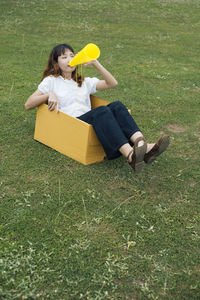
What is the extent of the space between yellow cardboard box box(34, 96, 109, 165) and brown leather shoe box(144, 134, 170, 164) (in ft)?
1.66

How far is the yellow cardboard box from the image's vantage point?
3570 millimetres

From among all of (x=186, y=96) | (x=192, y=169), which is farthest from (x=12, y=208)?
(x=186, y=96)

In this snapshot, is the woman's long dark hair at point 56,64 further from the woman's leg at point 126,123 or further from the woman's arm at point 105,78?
the woman's leg at point 126,123

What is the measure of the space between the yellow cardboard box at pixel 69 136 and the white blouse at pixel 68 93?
0.63 feet

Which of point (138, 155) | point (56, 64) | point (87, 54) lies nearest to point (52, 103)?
point (56, 64)

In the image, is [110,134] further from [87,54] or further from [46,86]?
[46,86]

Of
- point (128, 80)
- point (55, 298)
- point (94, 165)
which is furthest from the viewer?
point (128, 80)

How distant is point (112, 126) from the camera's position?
3.46 metres

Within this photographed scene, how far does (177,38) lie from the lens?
Answer: 942 cm

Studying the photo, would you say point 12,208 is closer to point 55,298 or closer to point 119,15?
point 55,298

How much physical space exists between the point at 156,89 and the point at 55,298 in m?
4.32

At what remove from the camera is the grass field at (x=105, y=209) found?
239 cm

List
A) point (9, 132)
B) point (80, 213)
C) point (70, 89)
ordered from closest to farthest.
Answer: point (80, 213), point (70, 89), point (9, 132)

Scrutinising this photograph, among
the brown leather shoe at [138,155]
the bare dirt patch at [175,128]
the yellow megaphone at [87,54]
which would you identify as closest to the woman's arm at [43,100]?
the yellow megaphone at [87,54]
